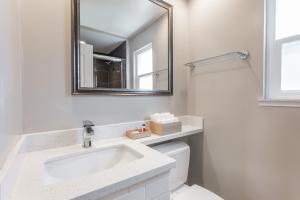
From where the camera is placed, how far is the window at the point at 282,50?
1.04 m

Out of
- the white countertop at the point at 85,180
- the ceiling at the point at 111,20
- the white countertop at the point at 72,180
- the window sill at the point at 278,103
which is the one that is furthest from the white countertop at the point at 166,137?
the ceiling at the point at 111,20

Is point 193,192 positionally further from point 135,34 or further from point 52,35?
point 52,35

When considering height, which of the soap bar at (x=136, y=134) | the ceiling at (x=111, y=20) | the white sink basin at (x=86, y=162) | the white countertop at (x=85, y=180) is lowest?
the white sink basin at (x=86, y=162)

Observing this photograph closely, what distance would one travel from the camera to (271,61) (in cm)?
113

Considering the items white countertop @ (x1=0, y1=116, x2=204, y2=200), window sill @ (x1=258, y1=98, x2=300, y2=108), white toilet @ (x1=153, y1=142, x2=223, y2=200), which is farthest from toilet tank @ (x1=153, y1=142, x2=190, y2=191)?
window sill @ (x1=258, y1=98, x2=300, y2=108)

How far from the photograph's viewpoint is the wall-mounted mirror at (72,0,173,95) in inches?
42.5

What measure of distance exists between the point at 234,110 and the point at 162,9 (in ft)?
3.53

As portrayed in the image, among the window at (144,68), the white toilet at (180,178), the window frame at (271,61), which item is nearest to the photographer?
the window frame at (271,61)

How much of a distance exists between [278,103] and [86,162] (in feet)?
4.03

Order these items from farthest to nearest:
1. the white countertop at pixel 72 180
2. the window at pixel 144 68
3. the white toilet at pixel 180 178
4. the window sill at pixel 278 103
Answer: the window at pixel 144 68 → the white toilet at pixel 180 178 → the window sill at pixel 278 103 → the white countertop at pixel 72 180

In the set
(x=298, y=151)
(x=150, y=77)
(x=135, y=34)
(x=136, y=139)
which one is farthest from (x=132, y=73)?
(x=298, y=151)

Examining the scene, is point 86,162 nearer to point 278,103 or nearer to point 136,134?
point 136,134

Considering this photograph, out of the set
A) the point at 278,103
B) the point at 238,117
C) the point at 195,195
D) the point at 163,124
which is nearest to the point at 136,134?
the point at 163,124

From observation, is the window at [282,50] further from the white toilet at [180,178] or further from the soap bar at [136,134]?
the soap bar at [136,134]
